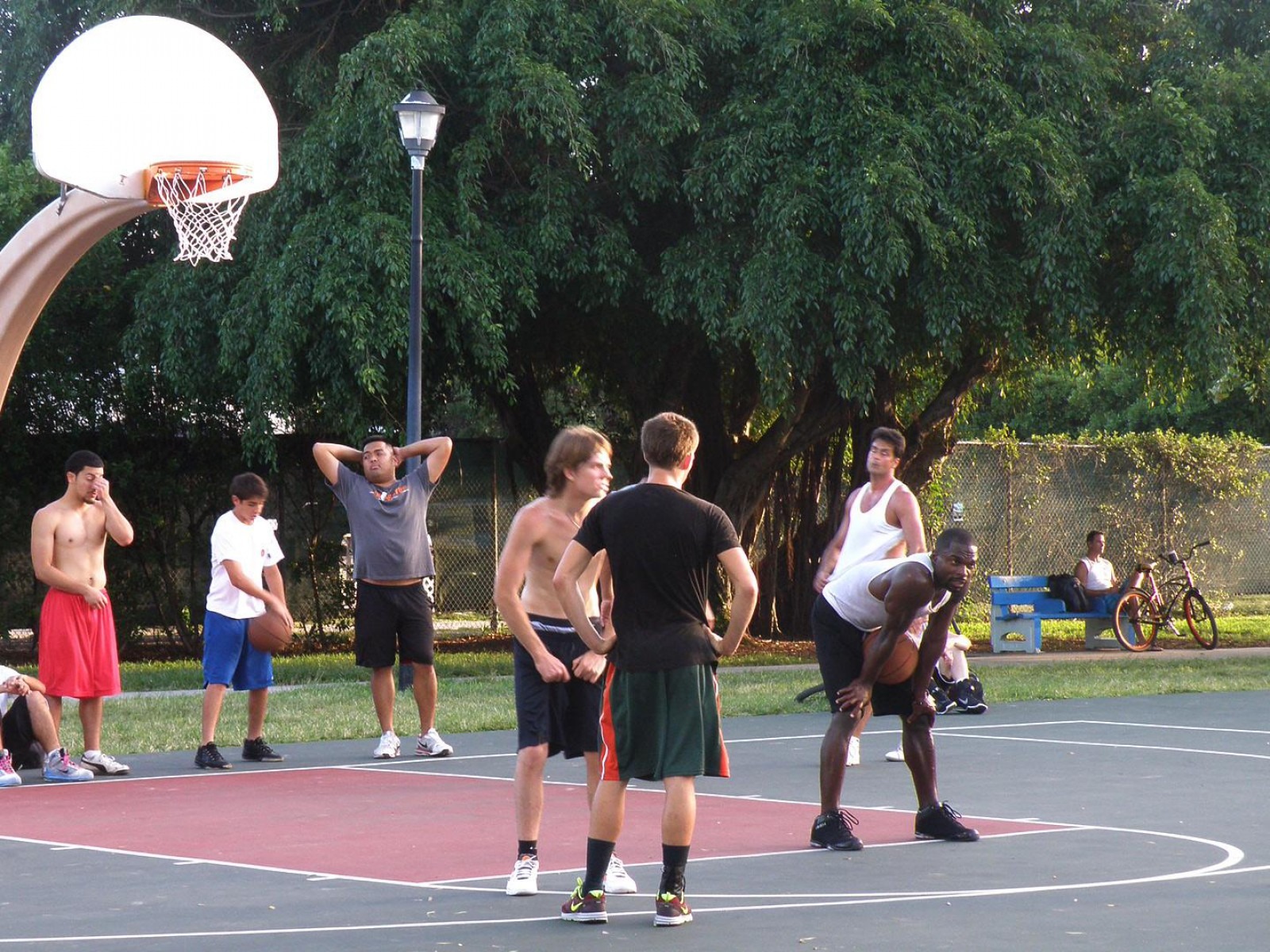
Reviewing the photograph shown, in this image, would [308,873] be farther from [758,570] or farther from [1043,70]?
[758,570]

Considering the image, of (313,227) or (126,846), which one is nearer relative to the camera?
(126,846)

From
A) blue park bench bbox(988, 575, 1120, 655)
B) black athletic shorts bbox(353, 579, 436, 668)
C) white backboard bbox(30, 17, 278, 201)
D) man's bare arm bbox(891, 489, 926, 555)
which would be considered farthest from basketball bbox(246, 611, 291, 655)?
blue park bench bbox(988, 575, 1120, 655)

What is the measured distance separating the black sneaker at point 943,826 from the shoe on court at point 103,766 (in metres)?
5.55

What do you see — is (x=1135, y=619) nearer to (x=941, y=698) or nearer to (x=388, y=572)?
(x=941, y=698)

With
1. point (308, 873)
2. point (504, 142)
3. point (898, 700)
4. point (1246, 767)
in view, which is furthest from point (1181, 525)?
point (308, 873)

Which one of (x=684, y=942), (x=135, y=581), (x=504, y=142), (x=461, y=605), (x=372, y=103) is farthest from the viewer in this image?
(x=461, y=605)

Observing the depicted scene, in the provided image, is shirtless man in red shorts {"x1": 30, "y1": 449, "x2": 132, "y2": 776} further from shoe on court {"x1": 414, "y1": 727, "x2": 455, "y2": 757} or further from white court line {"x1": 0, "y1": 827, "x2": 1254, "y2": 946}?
white court line {"x1": 0, "y1": 827, "x2": 1254, "y2": 946}

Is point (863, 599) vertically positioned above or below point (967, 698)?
above

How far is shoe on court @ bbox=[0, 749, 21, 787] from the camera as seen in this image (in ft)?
37.4

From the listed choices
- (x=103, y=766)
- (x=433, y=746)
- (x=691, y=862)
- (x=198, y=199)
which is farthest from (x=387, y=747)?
(x=691, y=862)

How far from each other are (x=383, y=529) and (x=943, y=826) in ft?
16.4

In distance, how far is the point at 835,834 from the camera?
8641 millimetres

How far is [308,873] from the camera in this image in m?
8.10

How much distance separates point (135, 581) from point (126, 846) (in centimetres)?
1399
